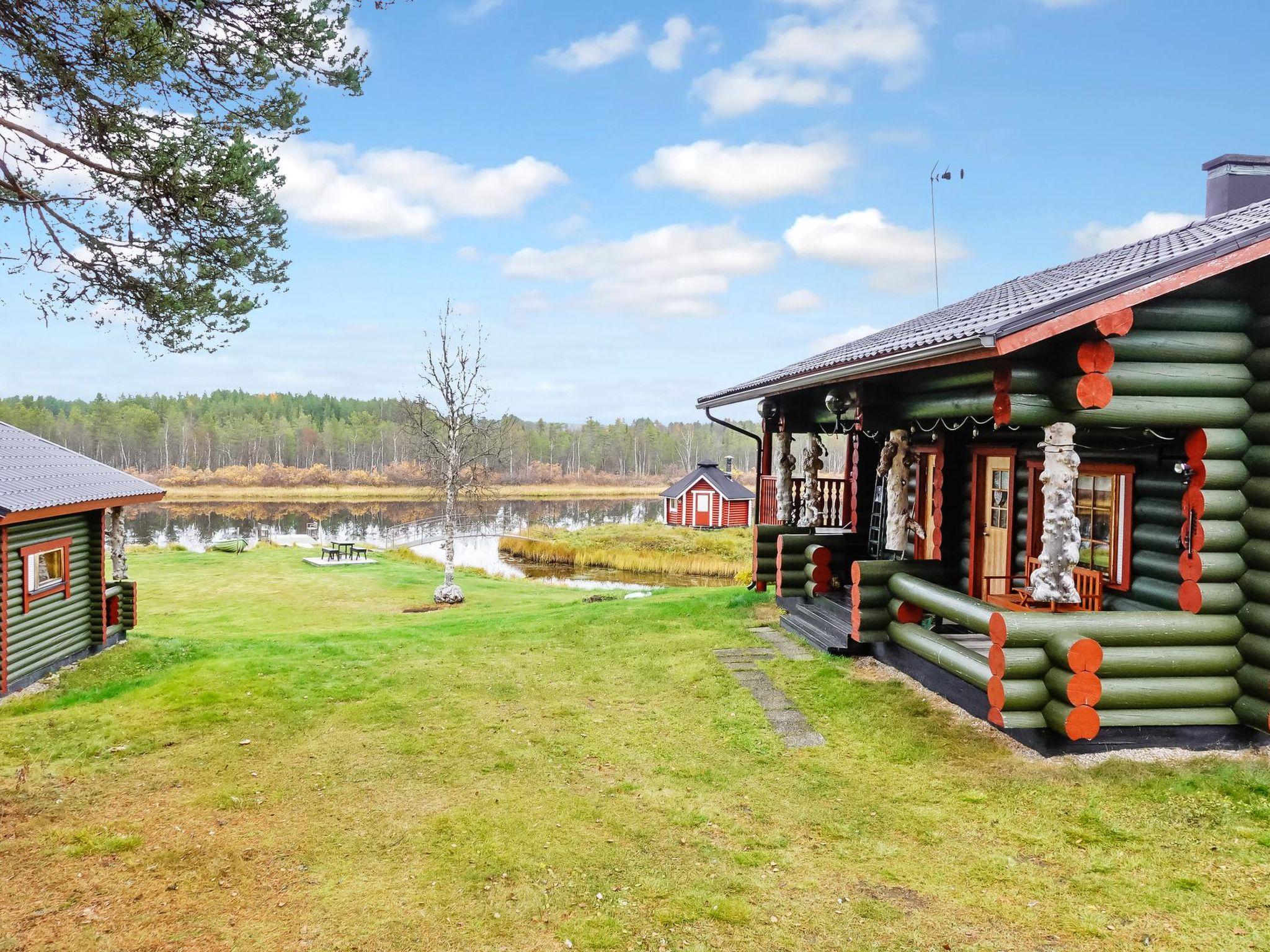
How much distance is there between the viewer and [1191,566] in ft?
20.9

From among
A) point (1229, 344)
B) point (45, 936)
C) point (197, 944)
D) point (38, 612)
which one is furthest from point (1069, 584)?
point (38, 612)

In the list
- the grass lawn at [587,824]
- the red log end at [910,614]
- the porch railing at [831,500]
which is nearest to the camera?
the grass lawn at [587,824]

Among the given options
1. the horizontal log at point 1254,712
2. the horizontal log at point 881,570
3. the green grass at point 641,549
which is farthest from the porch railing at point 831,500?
the green grass at point 641,549

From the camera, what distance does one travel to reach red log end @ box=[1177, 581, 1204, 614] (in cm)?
635

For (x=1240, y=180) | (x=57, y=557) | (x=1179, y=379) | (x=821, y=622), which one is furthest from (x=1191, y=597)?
(x=57, y=557)

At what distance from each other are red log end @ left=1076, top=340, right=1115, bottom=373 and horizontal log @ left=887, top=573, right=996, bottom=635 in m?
2.07

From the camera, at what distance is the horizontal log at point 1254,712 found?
20.2ft

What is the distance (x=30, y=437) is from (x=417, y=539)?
73.5ft

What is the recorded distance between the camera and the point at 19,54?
5.69m

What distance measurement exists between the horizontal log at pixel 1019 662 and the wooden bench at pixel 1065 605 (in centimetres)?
41

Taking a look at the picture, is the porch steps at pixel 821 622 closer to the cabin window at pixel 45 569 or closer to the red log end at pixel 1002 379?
the red log end at pixel 1002 379

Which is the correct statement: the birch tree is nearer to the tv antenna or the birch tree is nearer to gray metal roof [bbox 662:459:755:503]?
the tv antenna

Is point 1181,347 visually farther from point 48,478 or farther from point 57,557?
point 57,557

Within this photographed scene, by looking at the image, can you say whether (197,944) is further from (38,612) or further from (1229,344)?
(38,612)
